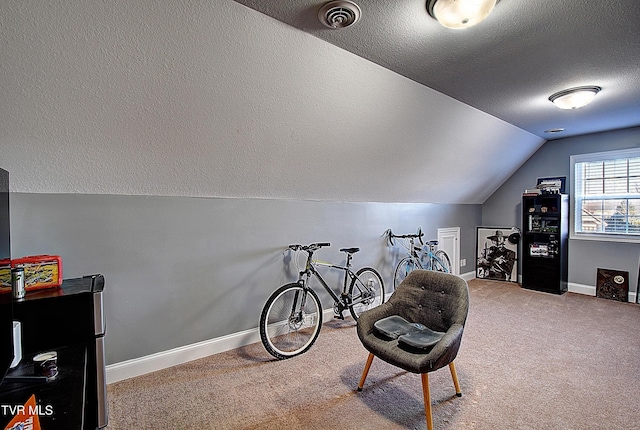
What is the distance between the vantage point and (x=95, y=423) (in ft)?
5.87

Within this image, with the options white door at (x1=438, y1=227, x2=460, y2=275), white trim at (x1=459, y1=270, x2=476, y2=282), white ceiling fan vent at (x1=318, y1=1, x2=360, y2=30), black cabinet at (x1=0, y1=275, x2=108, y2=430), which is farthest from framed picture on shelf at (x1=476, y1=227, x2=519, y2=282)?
black cabinet at (x1=0, y1=275, x2=108, y2=430)

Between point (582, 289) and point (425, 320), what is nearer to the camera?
point (425, 320)

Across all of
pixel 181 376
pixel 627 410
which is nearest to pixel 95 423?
pixel 181 376

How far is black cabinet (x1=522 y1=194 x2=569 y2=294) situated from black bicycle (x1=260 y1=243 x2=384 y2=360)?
3271 mm

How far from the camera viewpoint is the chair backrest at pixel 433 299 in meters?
2.18

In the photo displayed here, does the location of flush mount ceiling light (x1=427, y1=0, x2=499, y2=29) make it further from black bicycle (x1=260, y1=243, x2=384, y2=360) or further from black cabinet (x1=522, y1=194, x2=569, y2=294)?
black cabinet (x1=522, y1=194, x2=569, y2=294)

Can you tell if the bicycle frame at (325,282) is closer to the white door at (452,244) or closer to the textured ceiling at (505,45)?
the textured ceiling at (505,45)

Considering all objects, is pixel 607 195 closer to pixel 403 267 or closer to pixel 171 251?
pixel 403 267

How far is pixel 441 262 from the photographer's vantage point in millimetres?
4785

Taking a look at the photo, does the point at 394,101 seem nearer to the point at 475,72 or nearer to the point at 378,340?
the point at 475,72

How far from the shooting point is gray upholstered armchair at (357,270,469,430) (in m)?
1.83

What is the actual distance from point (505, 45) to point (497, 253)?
4308mm

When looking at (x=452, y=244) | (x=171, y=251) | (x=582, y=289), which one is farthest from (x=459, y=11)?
(x=582, y=289)

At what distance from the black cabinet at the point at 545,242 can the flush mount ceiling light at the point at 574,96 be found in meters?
2.13
